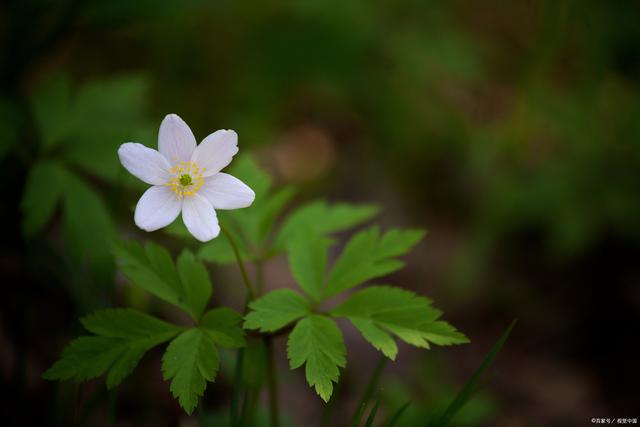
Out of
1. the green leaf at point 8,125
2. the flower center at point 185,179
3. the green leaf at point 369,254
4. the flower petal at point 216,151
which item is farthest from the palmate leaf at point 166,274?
the green leaf at point 8,125

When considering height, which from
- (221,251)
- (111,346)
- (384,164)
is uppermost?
(384,164)

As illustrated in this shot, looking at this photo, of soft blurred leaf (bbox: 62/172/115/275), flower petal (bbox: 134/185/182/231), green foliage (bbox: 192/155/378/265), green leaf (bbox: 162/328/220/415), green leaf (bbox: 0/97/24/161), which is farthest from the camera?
green leaf (bbox: 0/97/24/161)

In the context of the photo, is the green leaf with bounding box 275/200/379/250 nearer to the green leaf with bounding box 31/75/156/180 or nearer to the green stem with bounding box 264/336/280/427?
the green stem with bounding box 264/336/280/427

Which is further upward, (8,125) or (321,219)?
(321,219)

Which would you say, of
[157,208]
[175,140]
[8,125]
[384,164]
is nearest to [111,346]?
[157,208]

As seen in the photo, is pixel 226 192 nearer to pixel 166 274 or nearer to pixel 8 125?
pixel 166 274

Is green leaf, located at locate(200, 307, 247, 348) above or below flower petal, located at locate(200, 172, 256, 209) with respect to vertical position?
below

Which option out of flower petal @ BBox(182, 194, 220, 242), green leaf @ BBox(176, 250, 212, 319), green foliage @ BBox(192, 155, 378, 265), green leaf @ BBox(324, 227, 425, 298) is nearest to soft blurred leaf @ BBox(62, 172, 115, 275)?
green foliage @ BBox(192, 155, 378, 265)
